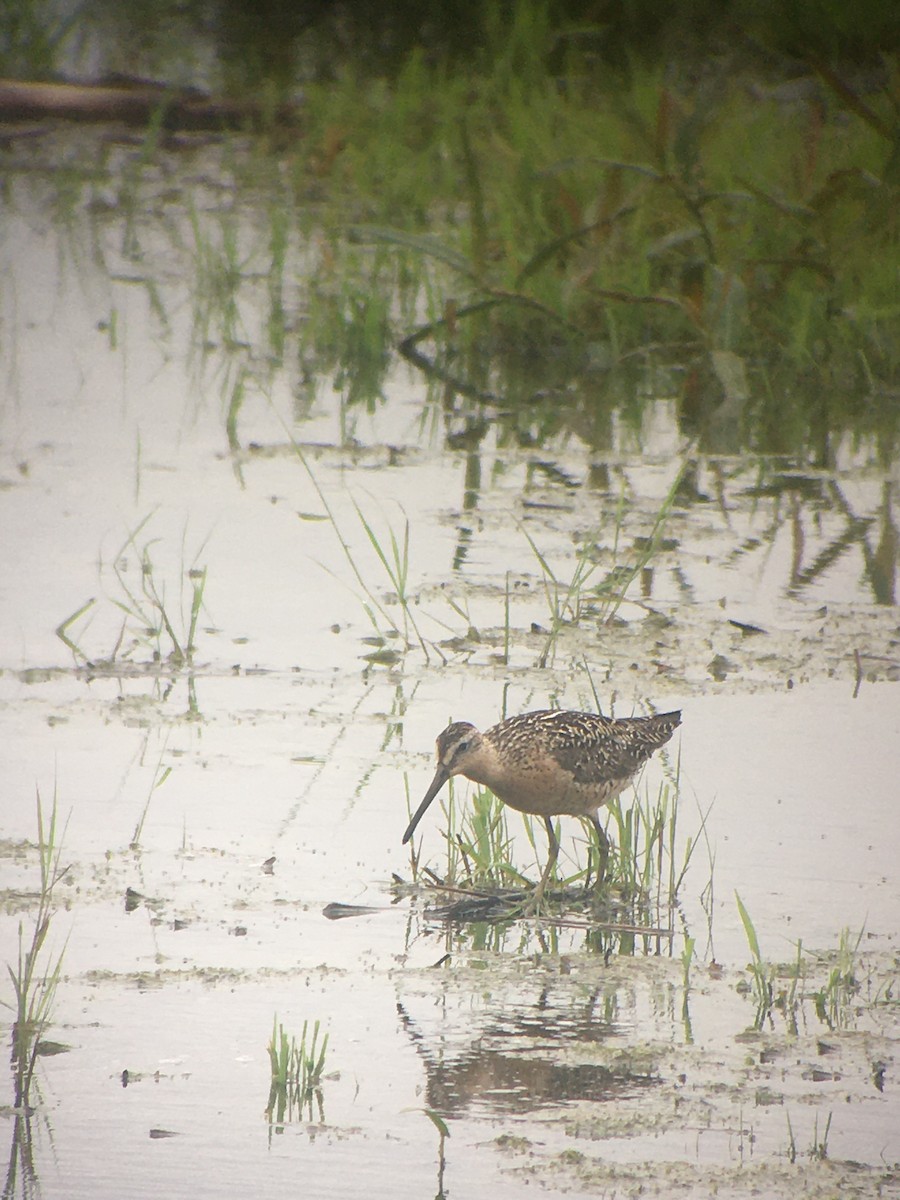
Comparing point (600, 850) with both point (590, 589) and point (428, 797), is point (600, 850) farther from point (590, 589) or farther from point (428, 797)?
point (590, 589)

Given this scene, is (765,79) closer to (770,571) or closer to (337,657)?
(770,571)

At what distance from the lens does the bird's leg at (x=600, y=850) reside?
16.7 ft

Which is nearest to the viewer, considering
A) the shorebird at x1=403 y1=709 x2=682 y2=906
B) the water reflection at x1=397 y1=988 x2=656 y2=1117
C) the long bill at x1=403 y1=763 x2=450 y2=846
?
the water reflection at x1=397 y1=988 x2=656 y2=1117

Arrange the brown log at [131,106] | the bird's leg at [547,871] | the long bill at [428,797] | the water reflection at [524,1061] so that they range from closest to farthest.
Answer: the water reflection at [524,1061], the bird's leg at [547,871], the long bill at [428,797], the brown log at [131,106]

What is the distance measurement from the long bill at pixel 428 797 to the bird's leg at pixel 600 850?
406mm

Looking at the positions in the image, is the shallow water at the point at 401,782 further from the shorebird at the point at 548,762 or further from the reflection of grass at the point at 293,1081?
the shorebird at the point at 548,762

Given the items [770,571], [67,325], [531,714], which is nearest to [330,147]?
[67,325]

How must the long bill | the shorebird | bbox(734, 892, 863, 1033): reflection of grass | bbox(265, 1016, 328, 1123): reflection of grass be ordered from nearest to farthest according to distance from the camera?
1. bbox(265, 1016, 328, 1123): reflection of grass
2. bbox(734, 892, 863, 1033): reflection of grass
3. the long bill
4. the shorebird

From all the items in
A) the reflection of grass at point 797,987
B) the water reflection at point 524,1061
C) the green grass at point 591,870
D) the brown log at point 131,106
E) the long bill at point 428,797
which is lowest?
the water reflection at point 524,1061

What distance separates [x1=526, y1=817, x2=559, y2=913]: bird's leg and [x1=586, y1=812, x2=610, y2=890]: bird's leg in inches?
4.1

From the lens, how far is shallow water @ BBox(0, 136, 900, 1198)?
3830mm

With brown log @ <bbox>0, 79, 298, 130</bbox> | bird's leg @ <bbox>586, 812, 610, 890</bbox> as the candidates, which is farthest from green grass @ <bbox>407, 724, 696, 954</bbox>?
brown log @ <bbox>0, 79, 298, 130</bbox>

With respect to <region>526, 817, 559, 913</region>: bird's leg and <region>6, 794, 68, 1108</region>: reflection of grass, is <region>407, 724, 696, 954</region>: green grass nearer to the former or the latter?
<region>526, 817, 559, 913</region>: bird's leg

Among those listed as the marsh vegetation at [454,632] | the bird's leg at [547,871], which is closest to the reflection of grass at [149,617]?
the marsh vegetation at [454,632]
